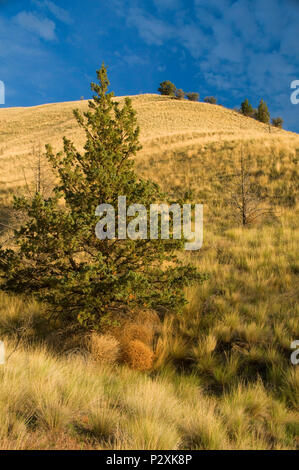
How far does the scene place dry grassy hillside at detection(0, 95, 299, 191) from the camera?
1081 inches

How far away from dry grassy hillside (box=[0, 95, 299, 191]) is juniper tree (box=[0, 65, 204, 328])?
60.4ft

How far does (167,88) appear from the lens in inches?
2842

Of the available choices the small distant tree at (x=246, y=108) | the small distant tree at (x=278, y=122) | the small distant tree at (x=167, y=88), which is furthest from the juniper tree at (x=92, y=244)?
the small distant tree at (x=167, y=88)

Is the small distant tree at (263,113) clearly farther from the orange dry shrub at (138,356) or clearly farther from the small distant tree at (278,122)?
the orange dry shrub at (138,356)

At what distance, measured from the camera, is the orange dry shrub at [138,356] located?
420 centimetres

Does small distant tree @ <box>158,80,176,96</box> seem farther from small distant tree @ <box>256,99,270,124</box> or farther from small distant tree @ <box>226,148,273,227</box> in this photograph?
small distant tree @ <box>226,148,273,227</box>

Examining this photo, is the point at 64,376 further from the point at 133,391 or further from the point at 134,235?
the point at 134,235

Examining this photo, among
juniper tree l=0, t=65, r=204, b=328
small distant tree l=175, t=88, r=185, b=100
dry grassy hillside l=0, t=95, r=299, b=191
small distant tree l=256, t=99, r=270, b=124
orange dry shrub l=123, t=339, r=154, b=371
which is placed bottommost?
orange dry shrub l=123, t=339, r=154, b=371

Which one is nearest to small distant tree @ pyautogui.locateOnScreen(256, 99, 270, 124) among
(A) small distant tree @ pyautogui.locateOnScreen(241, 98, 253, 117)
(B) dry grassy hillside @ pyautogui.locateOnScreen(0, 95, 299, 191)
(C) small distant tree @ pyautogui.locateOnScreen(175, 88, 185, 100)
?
(A) small distant tree @ pyautogui.locateOnScreen(241, 98, 253, 117)

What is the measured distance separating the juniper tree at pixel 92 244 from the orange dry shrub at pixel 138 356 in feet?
2.16

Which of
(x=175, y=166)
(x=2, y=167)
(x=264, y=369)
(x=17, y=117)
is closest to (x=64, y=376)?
(x=264, y=369)

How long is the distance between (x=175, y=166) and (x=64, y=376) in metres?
19.9

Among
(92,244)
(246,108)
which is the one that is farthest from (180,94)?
(92,244)

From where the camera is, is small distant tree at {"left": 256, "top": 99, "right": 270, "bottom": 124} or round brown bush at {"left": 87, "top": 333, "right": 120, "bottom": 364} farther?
small distant tree at {"left": 256, "top": 99, "right": 270, "bottom": 124}
